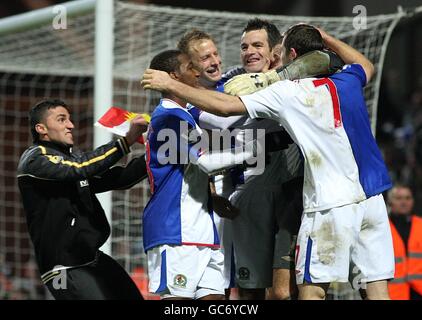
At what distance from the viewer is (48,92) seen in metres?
12.3

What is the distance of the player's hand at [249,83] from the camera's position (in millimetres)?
4703

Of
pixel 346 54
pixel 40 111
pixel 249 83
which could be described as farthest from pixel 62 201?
pixel 346 54

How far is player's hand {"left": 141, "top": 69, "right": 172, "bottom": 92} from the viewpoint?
14.7ft

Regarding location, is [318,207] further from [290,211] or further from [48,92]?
[48,92]

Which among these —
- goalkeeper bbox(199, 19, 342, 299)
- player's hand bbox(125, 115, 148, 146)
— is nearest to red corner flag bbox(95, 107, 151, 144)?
player's hand bbox(125, 115, 148, 146)

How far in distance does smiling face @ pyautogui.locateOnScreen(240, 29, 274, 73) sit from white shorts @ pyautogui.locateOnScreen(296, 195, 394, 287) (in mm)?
1229

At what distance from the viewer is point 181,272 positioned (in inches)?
185

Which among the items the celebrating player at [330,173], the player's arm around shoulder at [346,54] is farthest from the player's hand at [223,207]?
the player's arm around shoulder at [346,54]

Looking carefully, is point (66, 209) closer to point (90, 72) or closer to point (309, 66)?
point (309, 66)

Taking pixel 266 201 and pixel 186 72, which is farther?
pixel 266 201

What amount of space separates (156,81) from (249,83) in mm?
560

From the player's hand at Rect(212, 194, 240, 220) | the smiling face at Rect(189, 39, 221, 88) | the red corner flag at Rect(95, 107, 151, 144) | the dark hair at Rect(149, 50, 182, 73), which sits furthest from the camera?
the red corner flag at Rect(95, 107, 151, 144)

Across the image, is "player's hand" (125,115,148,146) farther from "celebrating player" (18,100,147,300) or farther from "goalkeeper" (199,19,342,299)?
"goalkeeper" (199,19,342,299)

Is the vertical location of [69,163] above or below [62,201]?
above
